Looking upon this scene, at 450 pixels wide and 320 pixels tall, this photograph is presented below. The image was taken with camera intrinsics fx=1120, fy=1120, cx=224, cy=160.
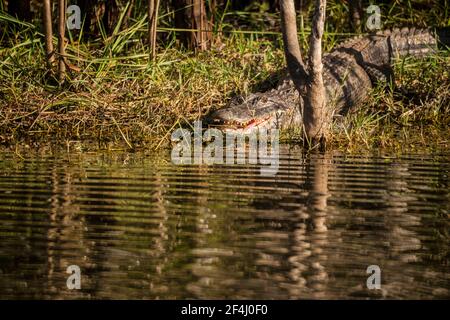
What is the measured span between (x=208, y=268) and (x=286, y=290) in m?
0.51

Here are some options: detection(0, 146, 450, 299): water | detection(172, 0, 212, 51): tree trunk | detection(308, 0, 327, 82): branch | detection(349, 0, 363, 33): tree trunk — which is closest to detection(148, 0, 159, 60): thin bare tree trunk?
detection(172, 0, 212, 51): tree trunk

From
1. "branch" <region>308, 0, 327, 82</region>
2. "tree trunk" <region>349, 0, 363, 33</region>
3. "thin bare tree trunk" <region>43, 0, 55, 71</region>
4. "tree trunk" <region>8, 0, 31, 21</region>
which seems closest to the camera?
"branch" <region>308, 0, 327, 82</region>

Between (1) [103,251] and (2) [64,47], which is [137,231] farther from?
(2) [64,47]

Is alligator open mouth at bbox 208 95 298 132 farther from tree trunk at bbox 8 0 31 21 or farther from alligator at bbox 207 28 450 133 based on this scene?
tree trunk at bbox 8 0 31 21

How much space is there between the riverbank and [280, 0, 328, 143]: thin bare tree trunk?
269mm

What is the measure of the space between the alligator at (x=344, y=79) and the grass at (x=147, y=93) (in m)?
0.28

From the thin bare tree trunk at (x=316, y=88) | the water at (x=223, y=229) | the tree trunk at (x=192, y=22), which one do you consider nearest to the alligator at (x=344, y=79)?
the thin bare tree trunk at (x=316, y=88)

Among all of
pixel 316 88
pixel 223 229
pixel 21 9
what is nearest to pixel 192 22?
pixel 21 9

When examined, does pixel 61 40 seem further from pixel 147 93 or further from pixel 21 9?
pixel 21 9

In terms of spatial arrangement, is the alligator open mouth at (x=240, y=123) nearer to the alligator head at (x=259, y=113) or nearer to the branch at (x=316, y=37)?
the alligator head at (x=259, y=113)

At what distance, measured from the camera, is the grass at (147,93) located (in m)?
10.1

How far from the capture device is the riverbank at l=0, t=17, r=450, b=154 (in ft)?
33.0

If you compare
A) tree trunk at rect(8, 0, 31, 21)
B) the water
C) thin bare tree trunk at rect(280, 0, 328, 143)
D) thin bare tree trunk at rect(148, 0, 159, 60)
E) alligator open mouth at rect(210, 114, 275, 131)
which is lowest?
the water

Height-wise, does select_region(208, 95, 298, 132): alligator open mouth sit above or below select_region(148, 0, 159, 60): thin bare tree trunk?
below
